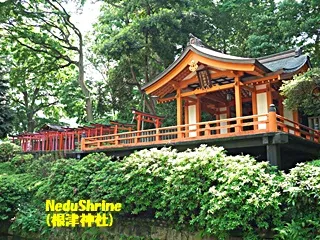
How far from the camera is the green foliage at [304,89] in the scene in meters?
9.57

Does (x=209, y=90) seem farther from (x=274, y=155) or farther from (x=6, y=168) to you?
(x=6, y=168)

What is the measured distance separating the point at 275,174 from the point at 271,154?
5.37ft

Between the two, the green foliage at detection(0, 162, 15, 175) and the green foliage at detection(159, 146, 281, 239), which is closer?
the green foliage at detection(159, 146, 281, 239)

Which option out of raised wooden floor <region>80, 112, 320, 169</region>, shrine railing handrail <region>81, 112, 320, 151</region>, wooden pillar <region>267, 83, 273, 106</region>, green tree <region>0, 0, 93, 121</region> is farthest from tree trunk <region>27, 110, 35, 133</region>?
wooden pillar <region>267, 83, 273, 106</region>

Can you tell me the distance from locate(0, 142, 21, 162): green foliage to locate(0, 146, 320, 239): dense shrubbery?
7.51 metres

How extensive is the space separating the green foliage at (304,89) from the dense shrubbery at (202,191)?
255cm

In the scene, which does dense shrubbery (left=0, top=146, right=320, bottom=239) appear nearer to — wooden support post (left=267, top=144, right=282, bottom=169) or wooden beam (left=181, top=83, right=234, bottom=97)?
wooden support post (left=267, top=144, right=282, bottom=169)

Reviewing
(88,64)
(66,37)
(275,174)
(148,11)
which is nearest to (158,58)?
(148,11)

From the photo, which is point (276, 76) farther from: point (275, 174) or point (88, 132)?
point (88, 132)

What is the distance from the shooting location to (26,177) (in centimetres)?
1326

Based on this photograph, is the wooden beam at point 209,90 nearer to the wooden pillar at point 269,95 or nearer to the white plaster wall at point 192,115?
the white plaster wall at point 192,115

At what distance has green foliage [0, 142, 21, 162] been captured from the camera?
17.7 metres

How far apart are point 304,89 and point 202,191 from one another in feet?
14.5

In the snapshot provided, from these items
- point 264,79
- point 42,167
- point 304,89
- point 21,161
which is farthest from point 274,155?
point 21,161
